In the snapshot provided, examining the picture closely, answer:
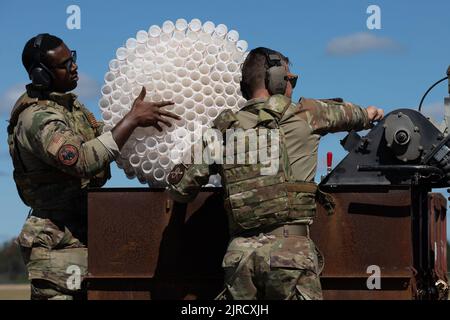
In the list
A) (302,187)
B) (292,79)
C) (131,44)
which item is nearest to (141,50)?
(131,44)

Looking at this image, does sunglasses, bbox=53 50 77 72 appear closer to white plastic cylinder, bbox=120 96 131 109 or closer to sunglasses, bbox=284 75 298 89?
white plastic cylinder, bbox=120 96 131 109

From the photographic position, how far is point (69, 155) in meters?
6.52

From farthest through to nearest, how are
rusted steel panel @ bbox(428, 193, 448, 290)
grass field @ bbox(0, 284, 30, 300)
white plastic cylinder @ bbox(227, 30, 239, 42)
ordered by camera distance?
grass field @ bbox(0, 284, 30, 300) → rusted steel panel @ bbox(428, 193, 448, 290) → white plastic cylinder @ bbox(227, 30, 239, 42)

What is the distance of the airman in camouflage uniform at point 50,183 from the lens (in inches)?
271

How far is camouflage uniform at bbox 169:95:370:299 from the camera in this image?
6051mm

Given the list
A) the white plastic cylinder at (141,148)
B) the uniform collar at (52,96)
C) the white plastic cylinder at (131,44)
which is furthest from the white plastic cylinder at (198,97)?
the uniform collar at (52,96)

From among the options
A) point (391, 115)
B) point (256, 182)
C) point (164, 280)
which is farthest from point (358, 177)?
point (164, 280)

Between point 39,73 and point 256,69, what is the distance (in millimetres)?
1505

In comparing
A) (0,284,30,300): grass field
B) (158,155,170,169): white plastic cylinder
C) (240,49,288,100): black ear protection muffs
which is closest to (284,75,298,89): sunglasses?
(240,49,288,100): black ear protection muffs

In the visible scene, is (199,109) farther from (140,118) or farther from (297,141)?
(297,141)

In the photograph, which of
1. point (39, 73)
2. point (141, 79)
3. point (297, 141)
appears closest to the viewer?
point (297, 141)

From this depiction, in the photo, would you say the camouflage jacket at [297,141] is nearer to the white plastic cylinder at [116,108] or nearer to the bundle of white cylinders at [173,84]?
the bundle of white cylinders at [173,84]

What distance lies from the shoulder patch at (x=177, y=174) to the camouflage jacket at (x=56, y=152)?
435 millimetres
